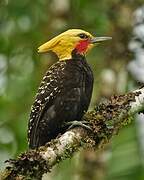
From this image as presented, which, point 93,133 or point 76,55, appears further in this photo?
point 76,55

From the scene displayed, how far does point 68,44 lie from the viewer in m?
5.23

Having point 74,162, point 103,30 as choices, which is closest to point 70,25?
point 103,30

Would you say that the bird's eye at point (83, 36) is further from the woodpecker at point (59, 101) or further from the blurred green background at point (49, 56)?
the blurred green background at point (49, 56)

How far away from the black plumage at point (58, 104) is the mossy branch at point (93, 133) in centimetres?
24

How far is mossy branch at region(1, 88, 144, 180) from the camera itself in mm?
3758

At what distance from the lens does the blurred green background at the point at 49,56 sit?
6.66m

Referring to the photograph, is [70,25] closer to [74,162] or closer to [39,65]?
[39,65]

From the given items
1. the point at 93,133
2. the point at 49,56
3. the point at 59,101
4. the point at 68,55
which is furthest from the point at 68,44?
the point at 49,56

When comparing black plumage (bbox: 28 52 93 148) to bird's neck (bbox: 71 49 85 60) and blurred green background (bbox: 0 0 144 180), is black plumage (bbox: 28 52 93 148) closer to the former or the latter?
bird's neck (bbox: 71 49 85 60)

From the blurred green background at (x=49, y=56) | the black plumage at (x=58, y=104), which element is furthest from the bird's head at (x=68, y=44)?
the blurred green background at (x=49, y=56)

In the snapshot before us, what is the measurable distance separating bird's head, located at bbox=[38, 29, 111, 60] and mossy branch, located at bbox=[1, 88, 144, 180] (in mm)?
680

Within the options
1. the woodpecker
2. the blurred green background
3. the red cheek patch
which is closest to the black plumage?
the woodpecker

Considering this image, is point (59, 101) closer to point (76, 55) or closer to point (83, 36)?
point (76, 55)

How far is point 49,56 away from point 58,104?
2055mm
